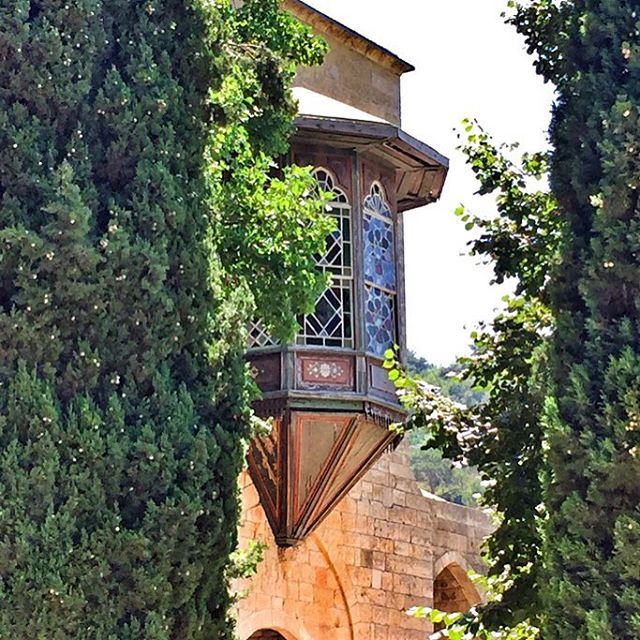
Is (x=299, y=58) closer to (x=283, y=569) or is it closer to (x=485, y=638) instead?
(x=485, y=638)

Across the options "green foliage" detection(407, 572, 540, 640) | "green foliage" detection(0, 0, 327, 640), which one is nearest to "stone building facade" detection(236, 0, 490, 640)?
"green foliage" detection(407, 572, 540, 640)

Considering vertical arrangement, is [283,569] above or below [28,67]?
below

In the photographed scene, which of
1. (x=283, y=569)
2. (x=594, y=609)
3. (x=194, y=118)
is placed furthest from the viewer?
(x=283, y=569)

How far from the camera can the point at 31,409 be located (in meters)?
5.49

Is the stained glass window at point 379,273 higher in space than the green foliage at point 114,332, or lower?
higher

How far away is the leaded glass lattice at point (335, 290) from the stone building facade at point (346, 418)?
0.04ft

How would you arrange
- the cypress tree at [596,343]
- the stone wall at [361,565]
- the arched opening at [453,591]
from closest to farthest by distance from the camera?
the cypress tree at [596,343], the stone wall at [361,565], the arched opening at [453,591]

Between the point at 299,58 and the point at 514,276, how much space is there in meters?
2.08

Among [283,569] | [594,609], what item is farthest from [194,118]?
[283,569]

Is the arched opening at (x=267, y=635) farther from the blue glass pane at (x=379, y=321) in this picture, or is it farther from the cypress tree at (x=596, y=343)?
the cypress tree at (x=596, y=343)

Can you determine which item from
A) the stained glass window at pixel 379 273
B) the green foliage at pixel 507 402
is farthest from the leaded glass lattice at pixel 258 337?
the green foliage at pixel 507 402

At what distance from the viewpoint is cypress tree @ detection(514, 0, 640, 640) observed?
537 centimetres

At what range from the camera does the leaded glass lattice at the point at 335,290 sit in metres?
10.4

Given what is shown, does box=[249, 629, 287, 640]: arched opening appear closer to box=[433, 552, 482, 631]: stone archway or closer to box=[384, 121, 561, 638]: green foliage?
box=[433, 552, 482, 631]: stone archway
